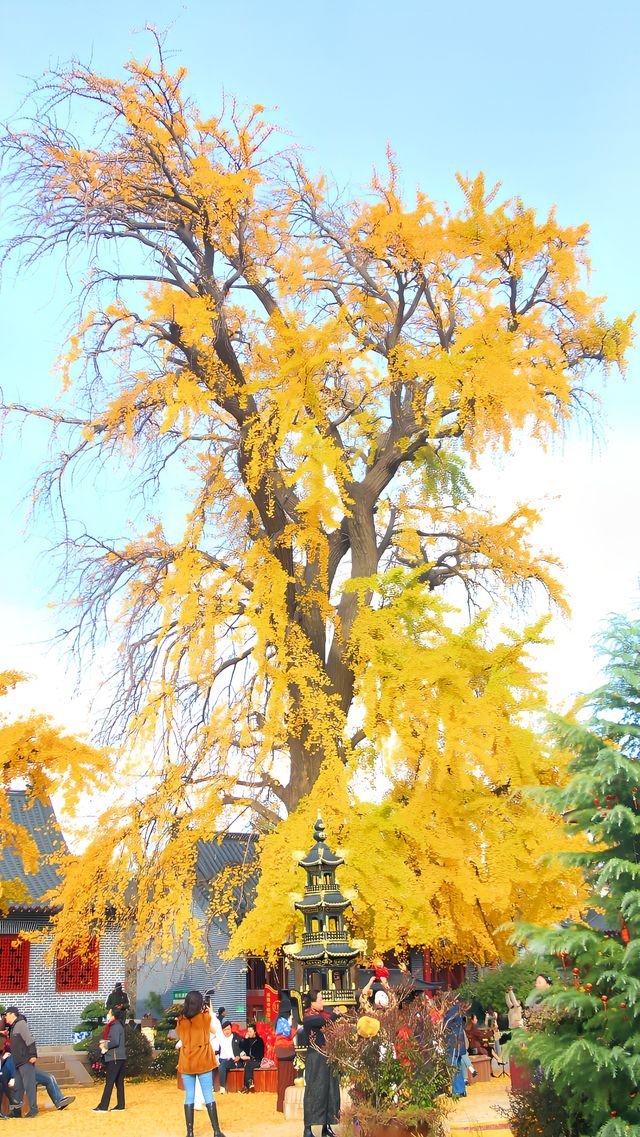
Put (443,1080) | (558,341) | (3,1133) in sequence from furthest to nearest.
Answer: (558,341)
(3,1133)
(443,1080)

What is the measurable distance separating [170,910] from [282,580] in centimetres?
591

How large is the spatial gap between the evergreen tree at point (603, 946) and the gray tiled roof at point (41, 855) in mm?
16225

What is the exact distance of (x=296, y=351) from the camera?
19453 millimetres

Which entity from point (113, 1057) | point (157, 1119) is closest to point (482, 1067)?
point (157, 1119)

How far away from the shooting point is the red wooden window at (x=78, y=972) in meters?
27.1

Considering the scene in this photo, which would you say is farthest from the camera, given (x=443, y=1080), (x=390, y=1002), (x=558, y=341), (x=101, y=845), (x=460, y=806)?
(x=558, y=341)

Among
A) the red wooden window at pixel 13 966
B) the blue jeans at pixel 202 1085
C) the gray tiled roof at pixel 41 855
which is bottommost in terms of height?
the blue jeans at pixel 202 1085

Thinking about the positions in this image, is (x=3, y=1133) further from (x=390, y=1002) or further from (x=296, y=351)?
(x=296, y=351)

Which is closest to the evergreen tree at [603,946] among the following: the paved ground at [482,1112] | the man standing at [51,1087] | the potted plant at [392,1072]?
the potted plant at [392,1072]

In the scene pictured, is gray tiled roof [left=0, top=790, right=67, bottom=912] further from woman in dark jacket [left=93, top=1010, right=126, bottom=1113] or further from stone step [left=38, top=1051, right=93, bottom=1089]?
woman in dark jacket [left=93, top=1010, right=126, bottom=1113]

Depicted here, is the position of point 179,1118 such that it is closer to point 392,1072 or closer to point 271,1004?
point 392,1072

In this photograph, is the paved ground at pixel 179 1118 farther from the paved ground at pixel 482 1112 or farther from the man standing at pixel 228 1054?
the man standing at pixel 228 1054

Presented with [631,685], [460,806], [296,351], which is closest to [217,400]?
[296,351]

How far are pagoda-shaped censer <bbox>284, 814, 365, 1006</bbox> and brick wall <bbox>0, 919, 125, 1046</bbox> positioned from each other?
1132 cm
